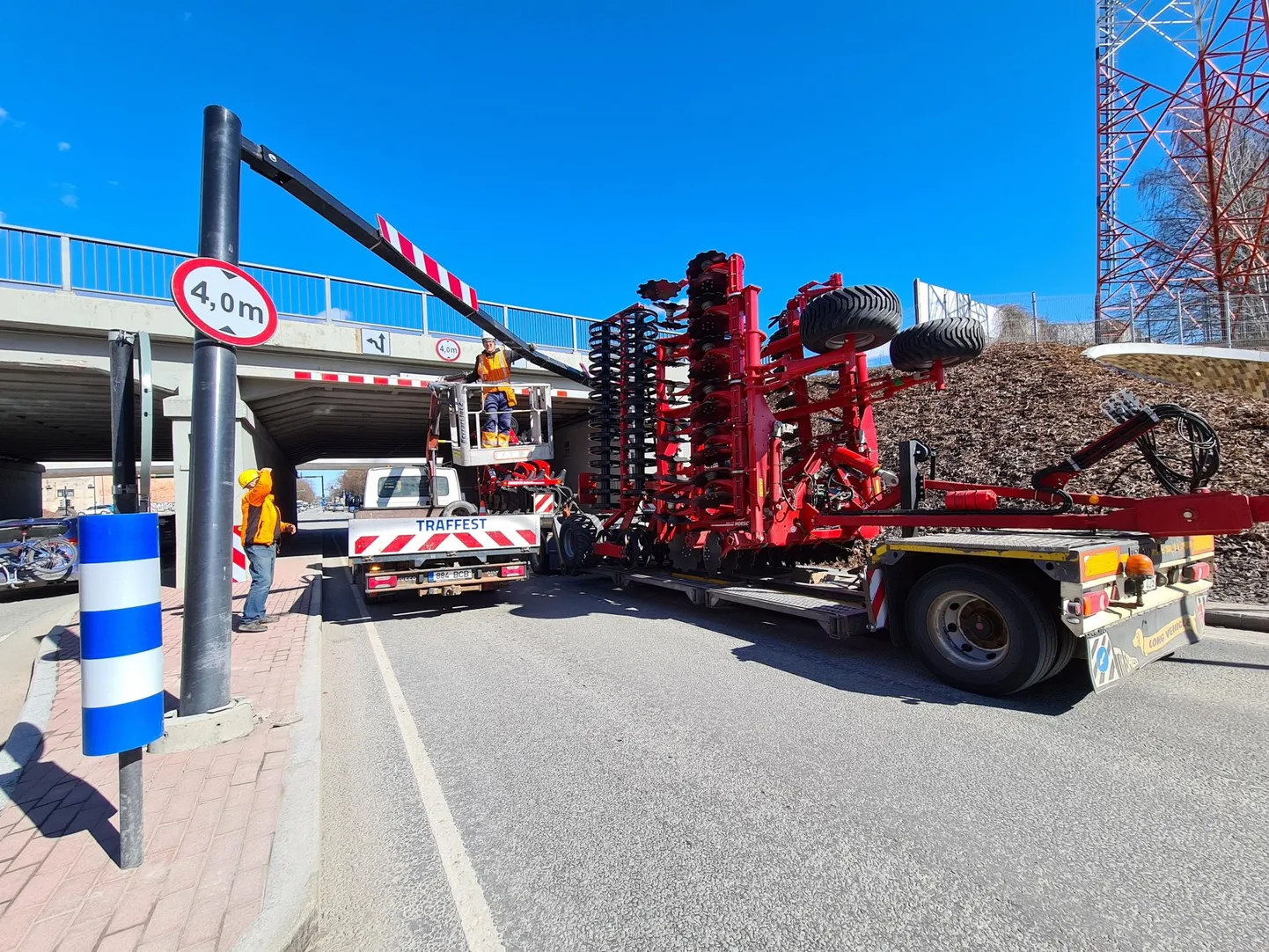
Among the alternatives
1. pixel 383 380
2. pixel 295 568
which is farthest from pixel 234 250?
pixel 295 568

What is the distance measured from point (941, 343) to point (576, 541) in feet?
19.8

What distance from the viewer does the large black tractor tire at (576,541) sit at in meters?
9.82

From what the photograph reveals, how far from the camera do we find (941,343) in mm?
5543

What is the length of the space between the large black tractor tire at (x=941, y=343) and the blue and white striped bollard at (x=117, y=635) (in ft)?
18.5

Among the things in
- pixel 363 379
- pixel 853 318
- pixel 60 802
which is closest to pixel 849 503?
pixel 853 318

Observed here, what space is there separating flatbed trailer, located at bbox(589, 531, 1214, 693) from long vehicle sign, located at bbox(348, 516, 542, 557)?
404 centimetres

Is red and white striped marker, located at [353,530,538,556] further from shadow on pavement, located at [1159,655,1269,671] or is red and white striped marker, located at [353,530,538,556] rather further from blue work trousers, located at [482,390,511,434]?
shadow on pavement, located at [1159,655,1269,671]

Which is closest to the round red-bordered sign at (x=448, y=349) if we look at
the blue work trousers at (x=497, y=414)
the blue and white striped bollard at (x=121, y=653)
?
the blue work trousers at (x=497, y=414)

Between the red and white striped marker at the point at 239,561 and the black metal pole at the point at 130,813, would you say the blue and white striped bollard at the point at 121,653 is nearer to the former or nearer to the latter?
the black metal pole at the point at 130,813

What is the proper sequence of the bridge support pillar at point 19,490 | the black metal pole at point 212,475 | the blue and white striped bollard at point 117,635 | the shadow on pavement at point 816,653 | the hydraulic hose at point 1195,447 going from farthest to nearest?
the bridge support pillar at point 19,490 < the hydraulic hose at point 1195,447 < the shadow on pavement at point 816,653 < the black metal pole at point 212,475 < the blue and white striped bollard at point 117,635

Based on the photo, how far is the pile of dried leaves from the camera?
783 centimetres

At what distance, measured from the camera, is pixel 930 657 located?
15.8 ft

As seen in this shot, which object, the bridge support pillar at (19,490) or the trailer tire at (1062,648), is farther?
the bridge support pillar at (19,490)

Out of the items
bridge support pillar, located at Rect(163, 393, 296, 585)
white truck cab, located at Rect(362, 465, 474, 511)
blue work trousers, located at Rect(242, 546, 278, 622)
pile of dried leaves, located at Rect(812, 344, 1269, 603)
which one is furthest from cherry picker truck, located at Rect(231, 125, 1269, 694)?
bridge support pillar, located at Rect(163, 393, 296, 585)
